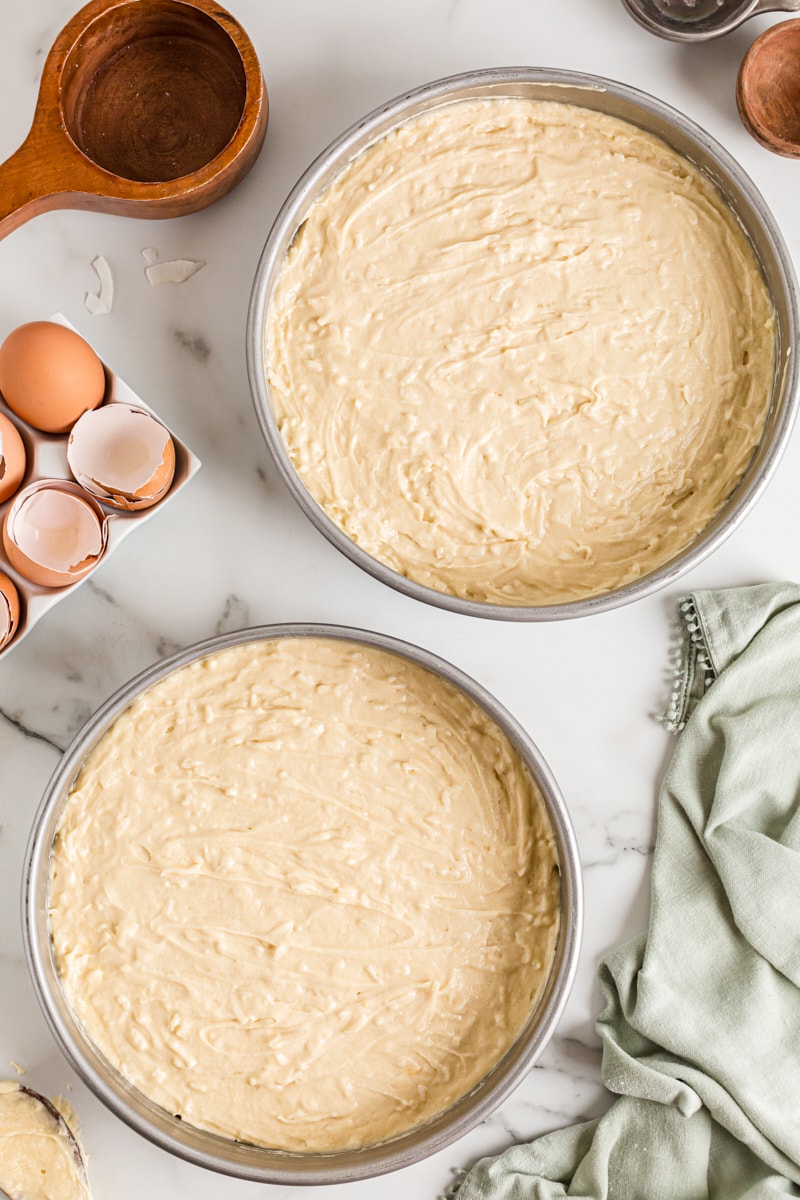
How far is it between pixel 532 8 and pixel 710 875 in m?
1.67

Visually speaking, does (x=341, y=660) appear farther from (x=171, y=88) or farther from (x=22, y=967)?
(x=171, y=88)

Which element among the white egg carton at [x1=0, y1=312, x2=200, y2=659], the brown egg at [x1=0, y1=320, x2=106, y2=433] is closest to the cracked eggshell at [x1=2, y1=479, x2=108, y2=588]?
the white egg carton at [x1=0, y1=312, x2=200, y2=659]

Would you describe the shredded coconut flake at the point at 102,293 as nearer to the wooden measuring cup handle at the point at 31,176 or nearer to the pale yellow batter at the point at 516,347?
the wooden measuring cup handle at the point at 31,176

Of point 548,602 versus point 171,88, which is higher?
point 171,88

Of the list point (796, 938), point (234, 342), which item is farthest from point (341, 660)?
Answer: point (796, 938)

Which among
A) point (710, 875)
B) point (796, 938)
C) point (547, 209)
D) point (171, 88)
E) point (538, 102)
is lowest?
point (796, 938)

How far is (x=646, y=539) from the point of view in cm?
177

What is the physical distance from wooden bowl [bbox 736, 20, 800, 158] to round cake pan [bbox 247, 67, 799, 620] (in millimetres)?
173

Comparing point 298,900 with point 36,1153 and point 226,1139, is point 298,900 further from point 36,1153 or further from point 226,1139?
point 36,1153

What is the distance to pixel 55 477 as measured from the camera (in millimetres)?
1732

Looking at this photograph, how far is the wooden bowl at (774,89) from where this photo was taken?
180 cm

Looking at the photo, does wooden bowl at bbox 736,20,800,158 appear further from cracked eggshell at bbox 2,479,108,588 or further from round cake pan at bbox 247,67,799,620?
cracked eggshell at bbox 2,479,108,588

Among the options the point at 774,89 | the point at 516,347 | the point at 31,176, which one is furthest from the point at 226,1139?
the point at 774,89

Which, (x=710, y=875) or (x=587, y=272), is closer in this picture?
(x=587, y=272)
